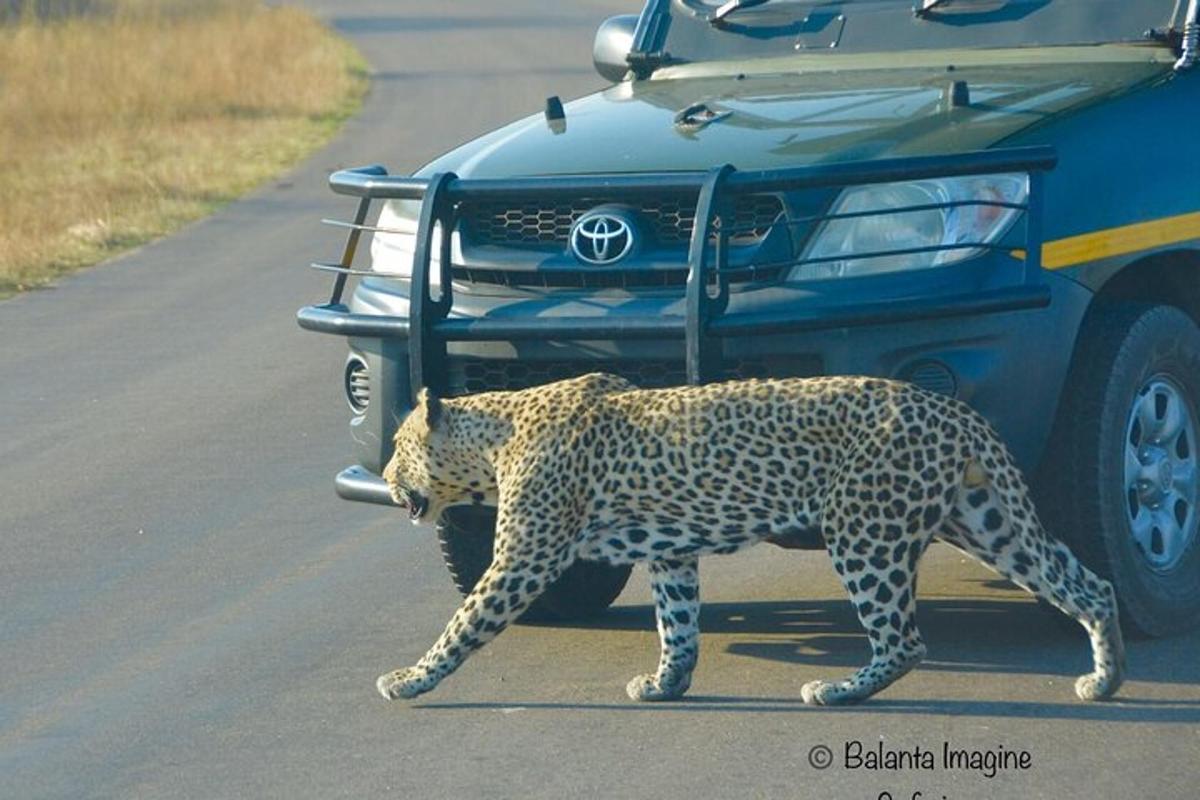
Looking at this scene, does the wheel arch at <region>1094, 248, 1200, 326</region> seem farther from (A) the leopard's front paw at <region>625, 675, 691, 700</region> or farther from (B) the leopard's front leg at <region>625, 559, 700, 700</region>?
(A) the leopard's front paw at <region>625, 675, 691, 700</region>

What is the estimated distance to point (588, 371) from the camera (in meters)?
6.48

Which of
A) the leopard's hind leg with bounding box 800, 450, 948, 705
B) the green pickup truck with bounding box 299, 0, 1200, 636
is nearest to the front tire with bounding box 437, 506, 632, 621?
the green pickup truck with bounding box 299, 0, 1200, 636

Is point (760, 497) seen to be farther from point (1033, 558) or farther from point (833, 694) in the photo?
point (1033, 558)

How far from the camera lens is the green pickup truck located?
6207 millimetres

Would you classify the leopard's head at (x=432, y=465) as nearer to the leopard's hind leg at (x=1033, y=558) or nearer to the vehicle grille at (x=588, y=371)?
the vehicle grille at (x=588, y=371)

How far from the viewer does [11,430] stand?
407 inches

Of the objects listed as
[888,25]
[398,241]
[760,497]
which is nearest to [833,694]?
[760,497]

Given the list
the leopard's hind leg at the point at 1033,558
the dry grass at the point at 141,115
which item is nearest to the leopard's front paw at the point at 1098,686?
the leopard's hind leg at the point at 1033,558

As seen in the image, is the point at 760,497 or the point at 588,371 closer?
the point at 760,497

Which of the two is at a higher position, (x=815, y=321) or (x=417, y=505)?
(x=815, y=321)

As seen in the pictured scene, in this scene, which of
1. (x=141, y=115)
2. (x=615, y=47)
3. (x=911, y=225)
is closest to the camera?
(x=911, y=225)

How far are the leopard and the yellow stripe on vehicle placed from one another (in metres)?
0.52

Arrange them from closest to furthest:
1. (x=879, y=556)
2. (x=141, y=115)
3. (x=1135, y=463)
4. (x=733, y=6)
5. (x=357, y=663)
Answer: (x=879, y=556) → (x=1135, y=463) → (x=357, y=663) → (x=733, y=6) → (x=141, y=115)

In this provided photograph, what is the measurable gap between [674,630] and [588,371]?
0.70 m
